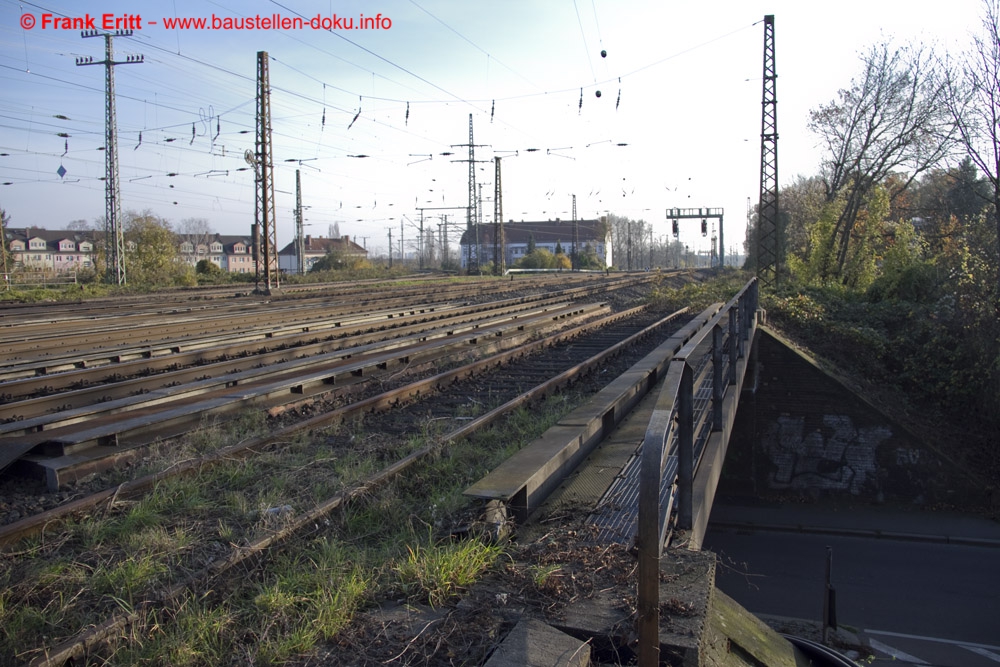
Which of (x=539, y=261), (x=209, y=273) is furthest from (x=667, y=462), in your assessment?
(x=539, y=261)

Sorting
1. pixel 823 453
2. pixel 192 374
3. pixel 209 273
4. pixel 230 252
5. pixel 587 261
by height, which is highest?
pixel 230 252

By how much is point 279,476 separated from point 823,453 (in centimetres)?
1719

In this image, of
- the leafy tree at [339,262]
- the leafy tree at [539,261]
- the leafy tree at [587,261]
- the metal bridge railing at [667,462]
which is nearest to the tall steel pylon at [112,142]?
the leafy tree at [339,262]

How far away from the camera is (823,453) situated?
1942 centimetres

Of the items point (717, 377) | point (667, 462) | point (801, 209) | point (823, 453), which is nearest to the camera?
point (667, 462)

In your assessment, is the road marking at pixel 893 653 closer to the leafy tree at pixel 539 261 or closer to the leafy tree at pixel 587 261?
the leafy tree at pixel 539 261

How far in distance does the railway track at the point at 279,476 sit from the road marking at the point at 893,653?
5.85m

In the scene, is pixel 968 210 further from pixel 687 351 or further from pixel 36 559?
pixel 36 559

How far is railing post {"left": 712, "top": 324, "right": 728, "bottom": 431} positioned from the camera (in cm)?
643

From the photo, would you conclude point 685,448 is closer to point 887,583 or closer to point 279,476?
point 279,476

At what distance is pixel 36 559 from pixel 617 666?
11.5ft

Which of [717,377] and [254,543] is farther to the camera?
[717,377]

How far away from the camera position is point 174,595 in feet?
11.9

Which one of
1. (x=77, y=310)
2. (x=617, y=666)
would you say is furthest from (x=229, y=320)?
(x=617, y=666)
